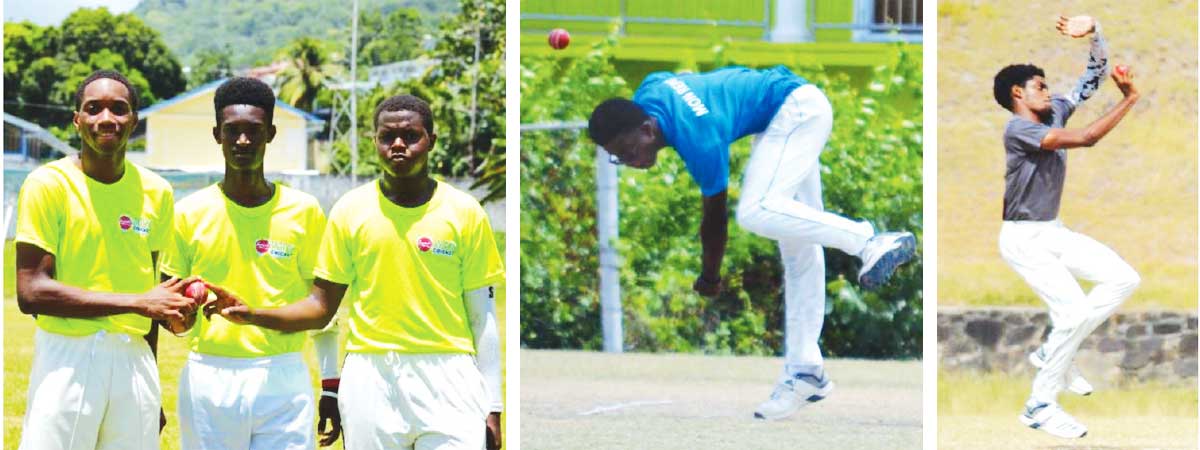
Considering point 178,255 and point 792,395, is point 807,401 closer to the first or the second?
point 792,395

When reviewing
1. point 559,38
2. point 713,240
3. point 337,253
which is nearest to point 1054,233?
point 713,240

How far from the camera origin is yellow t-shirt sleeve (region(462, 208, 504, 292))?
6.39 m

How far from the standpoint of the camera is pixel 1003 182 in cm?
862

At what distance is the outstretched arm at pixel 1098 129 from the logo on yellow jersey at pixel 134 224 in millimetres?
4087

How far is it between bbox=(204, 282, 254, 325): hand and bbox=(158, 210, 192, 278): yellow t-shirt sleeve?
0.17 meters

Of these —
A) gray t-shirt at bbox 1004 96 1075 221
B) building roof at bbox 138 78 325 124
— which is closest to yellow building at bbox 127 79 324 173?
building roof at bbox 138 78 325 124

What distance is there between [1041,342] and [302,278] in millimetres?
3661

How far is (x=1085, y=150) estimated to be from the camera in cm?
866

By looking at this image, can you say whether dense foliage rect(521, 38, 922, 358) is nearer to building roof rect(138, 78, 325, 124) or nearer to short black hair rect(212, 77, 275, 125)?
building roof rect(138, 78, 325, 124)

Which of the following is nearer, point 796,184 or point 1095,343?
point 796,184

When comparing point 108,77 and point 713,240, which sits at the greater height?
point 108,77

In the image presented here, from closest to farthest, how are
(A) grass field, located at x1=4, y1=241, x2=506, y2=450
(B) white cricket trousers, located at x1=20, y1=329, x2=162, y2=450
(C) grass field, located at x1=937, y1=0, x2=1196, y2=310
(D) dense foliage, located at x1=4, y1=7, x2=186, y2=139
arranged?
(B) white cricket trousers, located at x1=20, y1=329, x2=162, y2=450 < (A) grass field, located at x1=4, y1=241, x2=506, y2=450 < (C) grass field, located at x1=937, y1=0, x2=1196, y2=310 < (D) dense foliage, located at x1=4, y1=7, x2=186, y2=139

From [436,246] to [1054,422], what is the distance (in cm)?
342

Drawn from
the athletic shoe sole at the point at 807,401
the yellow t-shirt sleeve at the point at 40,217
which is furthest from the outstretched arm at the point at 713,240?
the yellow t-shirt sleeve at the point at 40,217
